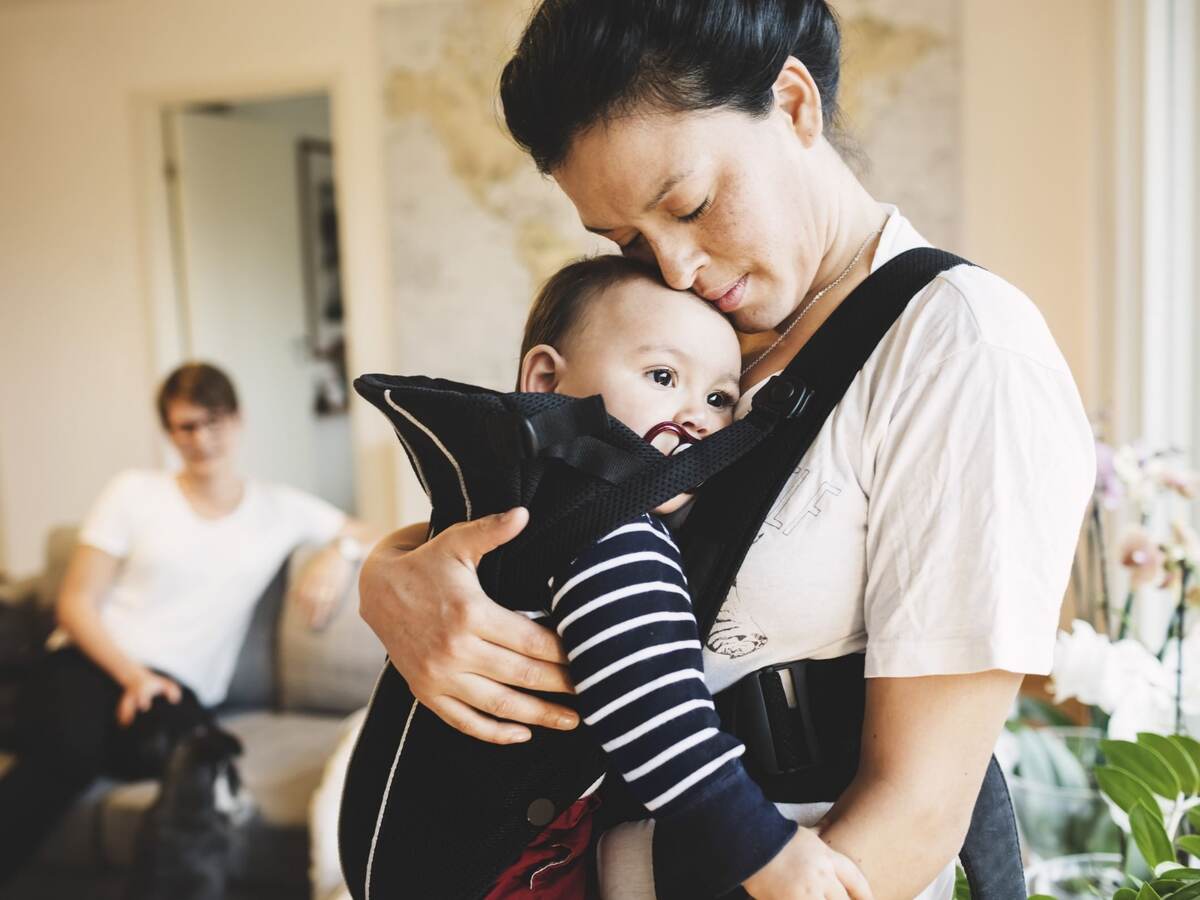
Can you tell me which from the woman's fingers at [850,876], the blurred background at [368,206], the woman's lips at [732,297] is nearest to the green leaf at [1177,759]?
the woman's fingers at [850,876]

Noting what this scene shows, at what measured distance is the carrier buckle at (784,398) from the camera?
0.86 m

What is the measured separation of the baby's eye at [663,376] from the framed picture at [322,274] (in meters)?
5.45

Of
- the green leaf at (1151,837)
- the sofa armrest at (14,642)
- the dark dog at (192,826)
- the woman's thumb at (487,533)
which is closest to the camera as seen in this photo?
the woman's thumb at (487,533)

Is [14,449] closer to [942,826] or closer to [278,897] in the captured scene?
[278,897]

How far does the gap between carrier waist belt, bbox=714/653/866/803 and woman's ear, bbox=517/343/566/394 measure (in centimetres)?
35

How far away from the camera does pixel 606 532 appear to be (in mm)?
809

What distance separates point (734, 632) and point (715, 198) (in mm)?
383

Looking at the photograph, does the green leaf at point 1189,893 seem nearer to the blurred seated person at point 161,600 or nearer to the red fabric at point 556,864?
the red fabric at point 556,864

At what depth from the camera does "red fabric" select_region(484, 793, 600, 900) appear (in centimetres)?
91

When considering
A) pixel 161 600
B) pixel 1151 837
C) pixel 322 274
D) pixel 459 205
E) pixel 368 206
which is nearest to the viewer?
pixel 1151 837

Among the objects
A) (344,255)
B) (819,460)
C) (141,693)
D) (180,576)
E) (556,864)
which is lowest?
(141,693)

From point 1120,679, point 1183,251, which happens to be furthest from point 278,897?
point 1183,251

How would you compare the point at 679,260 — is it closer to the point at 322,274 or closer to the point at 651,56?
the point at 651,56

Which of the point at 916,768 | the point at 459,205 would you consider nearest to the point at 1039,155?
the point at 459,205
